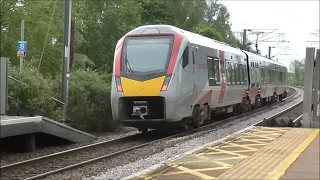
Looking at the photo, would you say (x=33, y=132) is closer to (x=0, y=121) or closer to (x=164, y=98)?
(x=0, y=121)

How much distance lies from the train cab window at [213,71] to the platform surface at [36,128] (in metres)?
4.96

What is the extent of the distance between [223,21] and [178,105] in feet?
226

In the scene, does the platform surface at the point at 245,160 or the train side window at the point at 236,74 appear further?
the train side window at the point at 236,74

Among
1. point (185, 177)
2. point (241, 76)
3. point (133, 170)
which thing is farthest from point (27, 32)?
point (185, 177)

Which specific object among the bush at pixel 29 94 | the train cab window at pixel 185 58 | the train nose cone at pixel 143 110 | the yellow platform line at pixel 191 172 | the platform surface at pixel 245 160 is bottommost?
the yellow platform line at pixel 191 172

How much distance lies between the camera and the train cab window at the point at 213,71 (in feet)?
55.0

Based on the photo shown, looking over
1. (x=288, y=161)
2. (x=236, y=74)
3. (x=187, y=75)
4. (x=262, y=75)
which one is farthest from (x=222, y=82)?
(x=262, y=75)

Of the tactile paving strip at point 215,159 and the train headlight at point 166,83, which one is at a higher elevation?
the train headlight at point 166,83

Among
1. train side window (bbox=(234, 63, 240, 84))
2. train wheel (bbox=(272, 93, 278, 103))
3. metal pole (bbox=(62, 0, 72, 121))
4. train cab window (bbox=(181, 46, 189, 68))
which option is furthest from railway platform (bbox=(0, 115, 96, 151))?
train wheel (bbox=(272, 93, 278, 103))

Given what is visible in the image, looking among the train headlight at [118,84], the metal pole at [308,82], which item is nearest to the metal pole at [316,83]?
the metal pole at [308,82]

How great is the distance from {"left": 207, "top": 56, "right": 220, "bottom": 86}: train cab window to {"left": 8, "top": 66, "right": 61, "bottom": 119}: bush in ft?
17.8

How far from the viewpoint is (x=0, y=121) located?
10250 millimetres

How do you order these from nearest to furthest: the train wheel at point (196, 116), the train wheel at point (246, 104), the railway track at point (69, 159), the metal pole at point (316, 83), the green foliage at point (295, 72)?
the railway track at point (69, 159) → the metal pole at point (316, 83) → the train wheel at point (196, 116) → the train wheel at point (246, 104) → the green foliage at point (295, 72)

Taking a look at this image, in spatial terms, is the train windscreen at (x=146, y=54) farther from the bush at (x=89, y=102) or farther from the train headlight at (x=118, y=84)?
the bush at (x=89, y=102)
